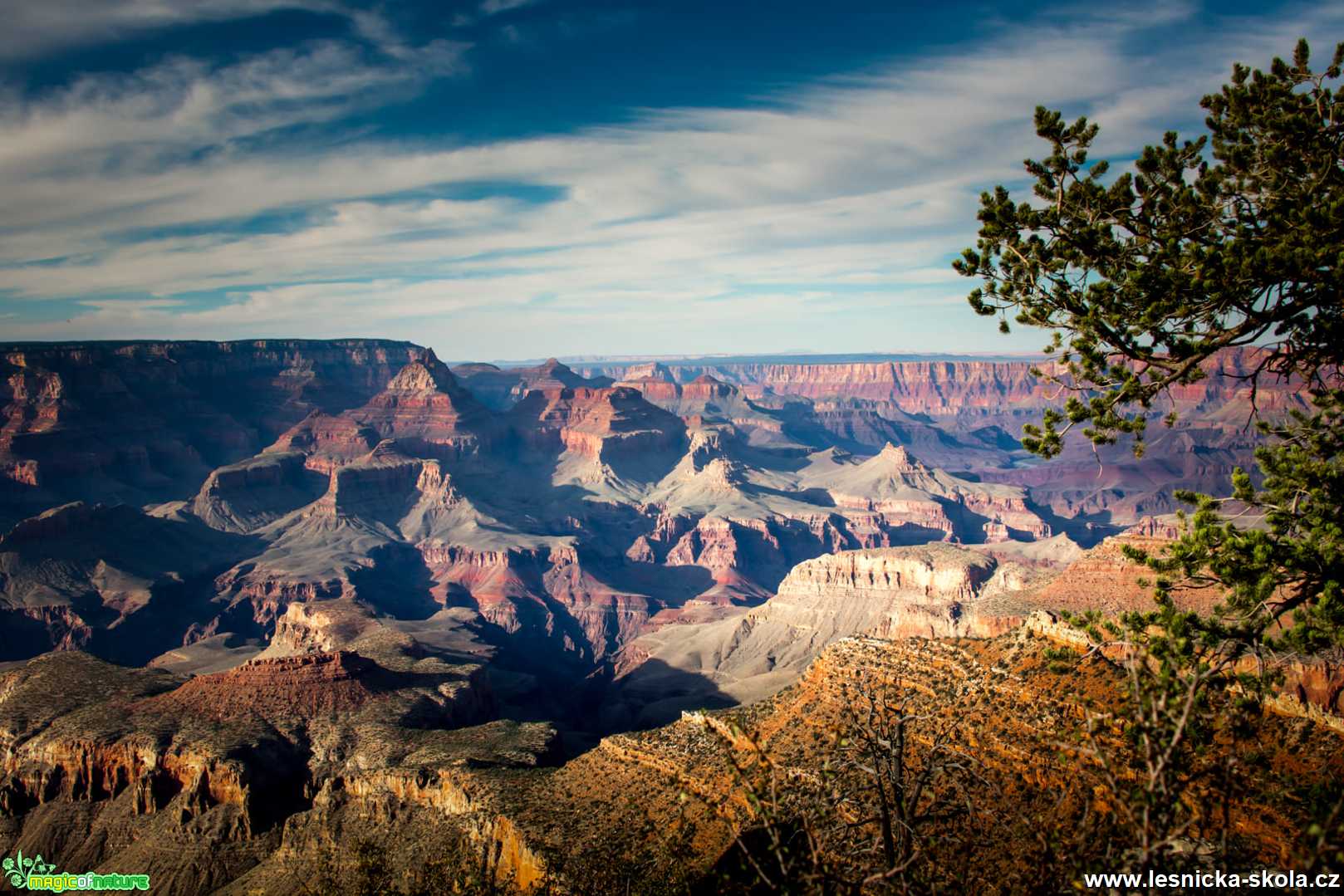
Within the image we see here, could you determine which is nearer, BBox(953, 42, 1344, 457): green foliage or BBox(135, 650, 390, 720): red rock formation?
BBox(953, 42, 1344, 457): green foliage

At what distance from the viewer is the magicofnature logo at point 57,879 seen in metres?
47.6

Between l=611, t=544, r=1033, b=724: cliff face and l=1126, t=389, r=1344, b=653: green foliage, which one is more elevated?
l=1126, t=389, r=1344, b=653: green foliage

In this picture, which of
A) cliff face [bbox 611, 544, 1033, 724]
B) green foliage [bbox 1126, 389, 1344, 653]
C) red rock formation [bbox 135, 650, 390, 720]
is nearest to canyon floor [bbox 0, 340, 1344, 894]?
red rock formation [bbox 135, 650, 390, 720]

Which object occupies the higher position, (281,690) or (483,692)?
(281,690)

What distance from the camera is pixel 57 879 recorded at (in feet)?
161

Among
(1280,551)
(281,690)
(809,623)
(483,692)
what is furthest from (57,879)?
(809,623)

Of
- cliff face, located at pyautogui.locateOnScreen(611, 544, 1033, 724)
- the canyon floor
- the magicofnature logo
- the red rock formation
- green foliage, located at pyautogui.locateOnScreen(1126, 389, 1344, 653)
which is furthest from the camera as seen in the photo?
cliff face, located at pyautogui.locateOnScreen(611, 544, 1033, 724)

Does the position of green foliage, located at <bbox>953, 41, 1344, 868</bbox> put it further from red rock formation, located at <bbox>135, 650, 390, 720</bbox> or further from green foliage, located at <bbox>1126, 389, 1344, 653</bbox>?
red rock formation, located at <bbox>135, 650, 390, 720</bbox>

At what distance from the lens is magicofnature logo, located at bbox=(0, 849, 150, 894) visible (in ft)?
156

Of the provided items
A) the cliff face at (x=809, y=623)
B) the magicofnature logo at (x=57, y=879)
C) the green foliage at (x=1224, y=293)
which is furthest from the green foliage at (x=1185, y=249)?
the cliff face at (x=809, y=623)

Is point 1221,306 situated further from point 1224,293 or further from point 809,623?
point 809,623

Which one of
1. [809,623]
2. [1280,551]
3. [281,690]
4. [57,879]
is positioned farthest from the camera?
[809,623]

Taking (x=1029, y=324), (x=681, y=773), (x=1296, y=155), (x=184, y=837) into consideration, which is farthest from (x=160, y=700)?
(x=1296, y=155)

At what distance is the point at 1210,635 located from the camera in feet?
55.4
